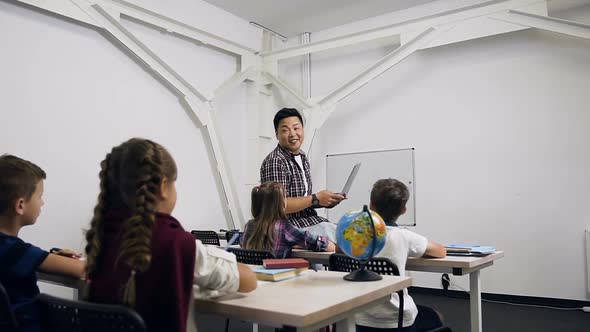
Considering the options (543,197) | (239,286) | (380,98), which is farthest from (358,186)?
(239,286)

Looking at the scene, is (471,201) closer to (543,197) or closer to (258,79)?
(543,197)

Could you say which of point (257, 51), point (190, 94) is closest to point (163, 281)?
point (190, 94)

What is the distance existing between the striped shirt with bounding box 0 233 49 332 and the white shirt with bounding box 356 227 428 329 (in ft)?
4.11

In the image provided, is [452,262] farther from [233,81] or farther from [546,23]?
[233,81]

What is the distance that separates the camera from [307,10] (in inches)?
215

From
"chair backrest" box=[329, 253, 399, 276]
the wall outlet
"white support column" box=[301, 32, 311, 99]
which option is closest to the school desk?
"chair backrest" box=[329, 253, 399, 276]

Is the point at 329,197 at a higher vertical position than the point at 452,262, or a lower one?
higher

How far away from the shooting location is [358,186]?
543cm

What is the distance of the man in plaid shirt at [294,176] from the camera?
8.72 feet

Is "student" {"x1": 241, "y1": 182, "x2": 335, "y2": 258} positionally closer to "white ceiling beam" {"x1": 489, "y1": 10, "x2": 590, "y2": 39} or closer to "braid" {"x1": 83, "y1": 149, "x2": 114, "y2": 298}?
"braid" {"x1": 83, "y1": 149, "x2": 114, "y2": 298}

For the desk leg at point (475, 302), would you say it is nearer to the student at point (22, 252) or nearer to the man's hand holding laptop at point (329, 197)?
the man's hand holding laptop at point (329, 197)

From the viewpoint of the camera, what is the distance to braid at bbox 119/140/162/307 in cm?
108

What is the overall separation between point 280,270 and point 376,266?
0.54 meters

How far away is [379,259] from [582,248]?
131 inches
